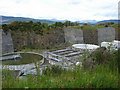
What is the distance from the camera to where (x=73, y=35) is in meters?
10.5

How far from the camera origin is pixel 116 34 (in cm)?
1096

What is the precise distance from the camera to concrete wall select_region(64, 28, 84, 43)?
10523mm

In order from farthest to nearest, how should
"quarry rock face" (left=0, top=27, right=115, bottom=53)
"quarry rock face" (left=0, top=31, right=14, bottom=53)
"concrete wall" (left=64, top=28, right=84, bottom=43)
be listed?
1. "concrete wall" (left=64, top=28, right=84, bottom=43)
2. "quarry rock face" (left=0, top=27, right=115, bottom=53)
3. "quarry rock face" (left=0, top=31, right=14, bottom=53)

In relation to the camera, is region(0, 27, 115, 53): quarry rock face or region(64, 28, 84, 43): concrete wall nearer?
region(0, 27, 115, 53): quarry rock face

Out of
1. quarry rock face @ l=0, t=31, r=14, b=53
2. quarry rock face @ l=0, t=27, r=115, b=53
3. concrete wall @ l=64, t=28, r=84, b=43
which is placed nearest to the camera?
quarry rock face @ l=0, t=31, r=14, b=53

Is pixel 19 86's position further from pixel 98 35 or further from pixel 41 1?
pixel 98 35

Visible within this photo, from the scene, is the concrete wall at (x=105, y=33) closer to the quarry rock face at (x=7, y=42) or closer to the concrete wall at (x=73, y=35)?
the concrete wall at (x=73, y=35)

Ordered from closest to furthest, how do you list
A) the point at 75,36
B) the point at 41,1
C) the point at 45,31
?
the point at 41,1 → the point at 45,31 → the point at 75,36

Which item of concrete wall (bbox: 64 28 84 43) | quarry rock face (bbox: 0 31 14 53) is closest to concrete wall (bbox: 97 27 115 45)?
concrete wall (bbox: 64 28 84 43)

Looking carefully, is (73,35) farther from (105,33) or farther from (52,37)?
(105,33)

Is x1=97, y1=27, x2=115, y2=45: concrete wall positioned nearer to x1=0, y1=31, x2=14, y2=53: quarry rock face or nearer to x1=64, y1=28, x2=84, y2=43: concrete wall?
x1=64, y1=28, x2=84, y2=43: concrete wall

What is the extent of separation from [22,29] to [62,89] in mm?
8458

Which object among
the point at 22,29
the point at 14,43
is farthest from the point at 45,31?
the point at 14,43

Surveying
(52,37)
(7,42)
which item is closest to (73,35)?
(52,37)
